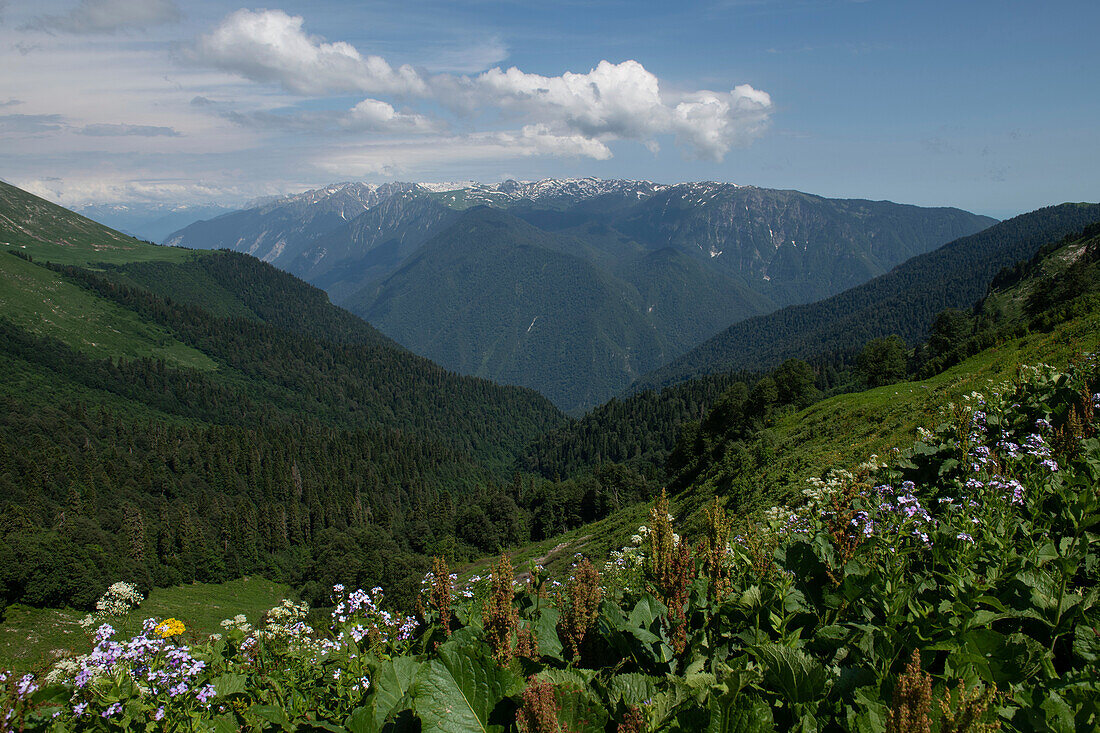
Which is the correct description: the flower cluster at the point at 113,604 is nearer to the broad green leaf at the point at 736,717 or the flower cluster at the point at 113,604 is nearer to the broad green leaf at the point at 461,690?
the broad green leaf at the point at 461,690

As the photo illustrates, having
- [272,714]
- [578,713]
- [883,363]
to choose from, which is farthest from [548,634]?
[883,363]

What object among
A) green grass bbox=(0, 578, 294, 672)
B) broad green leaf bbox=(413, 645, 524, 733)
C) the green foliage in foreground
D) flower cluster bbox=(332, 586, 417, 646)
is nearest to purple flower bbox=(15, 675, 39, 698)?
the green foliage in foreground

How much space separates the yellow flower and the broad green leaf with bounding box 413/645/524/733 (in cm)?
424

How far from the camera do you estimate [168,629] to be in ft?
19.7

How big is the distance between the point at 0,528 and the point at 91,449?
6905 centimetres

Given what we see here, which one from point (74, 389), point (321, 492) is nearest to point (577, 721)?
point (321, 492)

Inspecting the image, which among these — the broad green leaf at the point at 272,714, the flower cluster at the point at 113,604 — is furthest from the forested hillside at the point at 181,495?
the broad green leaf at the point at 272,714

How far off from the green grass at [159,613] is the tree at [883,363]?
79479mm

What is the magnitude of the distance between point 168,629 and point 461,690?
4714mm

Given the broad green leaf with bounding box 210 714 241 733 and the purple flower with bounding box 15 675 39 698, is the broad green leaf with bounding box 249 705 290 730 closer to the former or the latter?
the broad green leaf with bounding box 210 714 241 733

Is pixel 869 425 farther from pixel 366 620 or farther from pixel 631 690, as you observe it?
pixel 631 690

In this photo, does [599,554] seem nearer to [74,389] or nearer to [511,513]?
[511,513]

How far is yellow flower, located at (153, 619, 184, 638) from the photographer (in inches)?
231

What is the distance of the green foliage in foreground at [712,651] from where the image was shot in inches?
128
